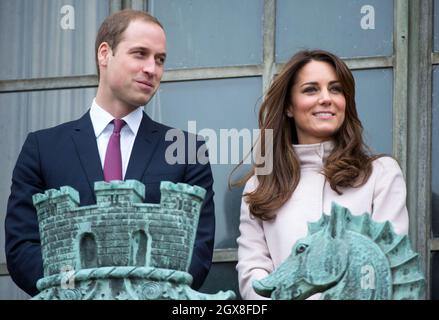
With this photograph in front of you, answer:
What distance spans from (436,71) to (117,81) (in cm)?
179

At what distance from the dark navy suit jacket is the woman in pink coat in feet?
0.83

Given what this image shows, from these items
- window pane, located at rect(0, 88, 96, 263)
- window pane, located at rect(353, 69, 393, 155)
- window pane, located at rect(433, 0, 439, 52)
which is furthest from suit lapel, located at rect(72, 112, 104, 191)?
window pane, located at rect(433, 0, 439, 52)

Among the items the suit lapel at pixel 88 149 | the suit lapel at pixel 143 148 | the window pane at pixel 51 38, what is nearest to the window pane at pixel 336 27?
the window pane at pixel 51 38

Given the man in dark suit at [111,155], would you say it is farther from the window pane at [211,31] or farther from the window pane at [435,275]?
the window pane at [435,275]

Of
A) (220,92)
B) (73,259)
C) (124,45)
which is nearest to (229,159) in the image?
(220,92)

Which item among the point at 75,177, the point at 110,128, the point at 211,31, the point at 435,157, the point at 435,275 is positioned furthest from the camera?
the point at 211,31

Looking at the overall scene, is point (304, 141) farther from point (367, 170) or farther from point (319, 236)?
point (319, 236)

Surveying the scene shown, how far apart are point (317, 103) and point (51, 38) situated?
2.02 metres

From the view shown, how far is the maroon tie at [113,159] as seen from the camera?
963 cm

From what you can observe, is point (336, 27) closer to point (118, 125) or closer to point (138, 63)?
point (138, 63)

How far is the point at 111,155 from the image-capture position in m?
9.72

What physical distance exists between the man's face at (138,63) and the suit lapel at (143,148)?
0.41 feet

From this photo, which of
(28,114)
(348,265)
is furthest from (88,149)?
(348,265)

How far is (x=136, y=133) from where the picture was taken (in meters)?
9.85
